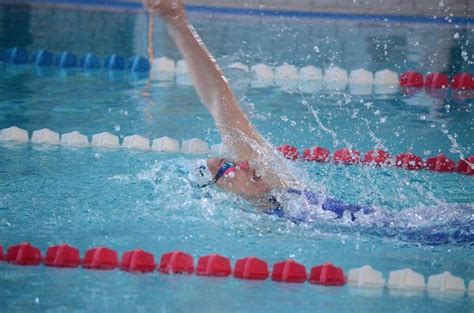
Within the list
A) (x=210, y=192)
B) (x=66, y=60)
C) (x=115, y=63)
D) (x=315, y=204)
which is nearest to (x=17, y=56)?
(x=66, y=60)

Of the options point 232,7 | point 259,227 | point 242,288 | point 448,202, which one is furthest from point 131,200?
point 232,7

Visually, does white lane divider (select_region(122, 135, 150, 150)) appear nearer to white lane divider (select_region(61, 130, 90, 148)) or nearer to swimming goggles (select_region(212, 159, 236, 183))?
white lane divider (select_region(61, 130, 90, 148))

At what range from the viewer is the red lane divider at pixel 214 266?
123 inches

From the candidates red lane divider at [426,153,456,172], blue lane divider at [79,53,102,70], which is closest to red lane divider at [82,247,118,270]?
red lane divider at [426,153,456,172]

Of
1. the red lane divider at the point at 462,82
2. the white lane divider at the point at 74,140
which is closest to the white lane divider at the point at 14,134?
the white lane divider at the point at 74,140

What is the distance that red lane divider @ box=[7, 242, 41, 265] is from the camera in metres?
3.18

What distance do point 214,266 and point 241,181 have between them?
617 millimetres

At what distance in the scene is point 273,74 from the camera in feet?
22.3

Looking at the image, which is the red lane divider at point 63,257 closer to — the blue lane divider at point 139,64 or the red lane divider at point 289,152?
the red lane divider at point 289,152

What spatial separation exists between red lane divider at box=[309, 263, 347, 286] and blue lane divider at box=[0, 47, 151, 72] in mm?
4071

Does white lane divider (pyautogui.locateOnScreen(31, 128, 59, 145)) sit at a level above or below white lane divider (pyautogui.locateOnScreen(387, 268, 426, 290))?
above

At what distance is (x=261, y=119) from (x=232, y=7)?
4.86 m

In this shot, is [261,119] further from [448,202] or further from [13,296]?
[13,296]

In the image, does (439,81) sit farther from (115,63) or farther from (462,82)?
(115,63)
